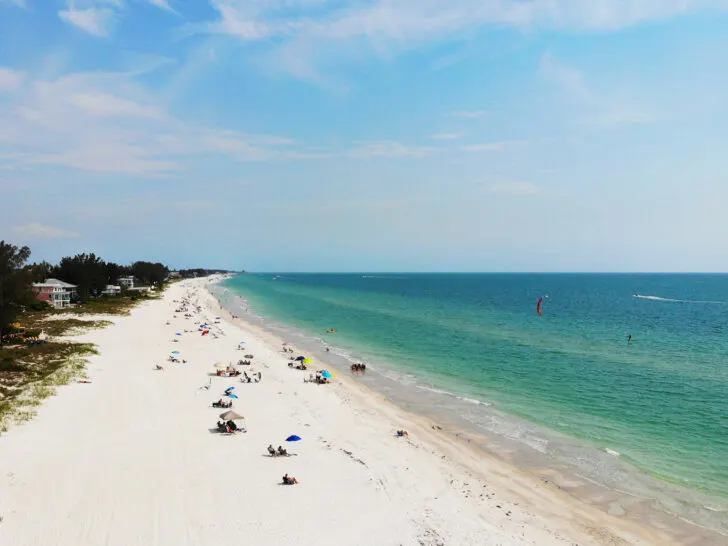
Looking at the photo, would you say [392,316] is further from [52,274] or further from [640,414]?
[52,274]

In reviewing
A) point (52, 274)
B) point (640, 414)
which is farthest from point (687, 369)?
point (52, 274)

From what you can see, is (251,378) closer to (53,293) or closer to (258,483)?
(258,483)

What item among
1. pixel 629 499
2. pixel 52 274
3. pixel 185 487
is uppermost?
pixel 52 274

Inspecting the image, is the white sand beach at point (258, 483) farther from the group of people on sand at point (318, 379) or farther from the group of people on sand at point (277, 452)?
the group of people on sand at point (318, 379)

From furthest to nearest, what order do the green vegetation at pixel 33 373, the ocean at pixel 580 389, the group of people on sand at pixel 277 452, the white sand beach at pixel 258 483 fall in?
the green vegetation at pixel 33 373 → the ocean at pixel 580 389 → the group of people on sand at pixel 277 452 → the white sand beach at pixel 258 483

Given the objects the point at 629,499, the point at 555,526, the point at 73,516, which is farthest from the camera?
the point at 629,499

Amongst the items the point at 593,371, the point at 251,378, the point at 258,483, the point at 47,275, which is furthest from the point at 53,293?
the point at 593,371

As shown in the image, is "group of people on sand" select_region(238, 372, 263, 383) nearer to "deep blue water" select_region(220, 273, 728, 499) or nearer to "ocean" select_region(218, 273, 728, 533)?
"ocean" select_region(218, 273, 728, 533)

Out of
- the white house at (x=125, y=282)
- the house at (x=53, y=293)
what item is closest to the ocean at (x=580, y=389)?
the house at (x=53, y=293)
